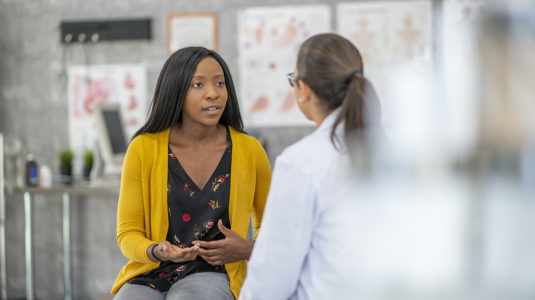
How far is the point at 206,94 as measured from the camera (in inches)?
55.3

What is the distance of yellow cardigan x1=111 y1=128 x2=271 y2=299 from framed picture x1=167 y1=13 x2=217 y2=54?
2059 millimetres

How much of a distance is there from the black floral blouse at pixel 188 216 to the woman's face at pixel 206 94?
141 millimetres

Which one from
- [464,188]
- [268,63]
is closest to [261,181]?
[464,188]

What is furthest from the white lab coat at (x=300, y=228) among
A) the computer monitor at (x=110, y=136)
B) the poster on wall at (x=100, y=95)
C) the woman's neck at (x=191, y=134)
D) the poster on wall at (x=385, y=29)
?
the poster on wall at (x=100, y=95)

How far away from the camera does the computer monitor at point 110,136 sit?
296cm

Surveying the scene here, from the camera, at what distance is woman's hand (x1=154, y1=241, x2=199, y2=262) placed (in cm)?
127

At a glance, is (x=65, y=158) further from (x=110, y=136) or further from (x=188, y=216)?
(x=188, y=216)

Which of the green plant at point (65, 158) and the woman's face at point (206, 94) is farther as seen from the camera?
the green plant at point (65, 158)

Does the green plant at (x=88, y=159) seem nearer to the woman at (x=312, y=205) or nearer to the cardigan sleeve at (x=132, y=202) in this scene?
the cardigan sleeve at (x=132, y=202)

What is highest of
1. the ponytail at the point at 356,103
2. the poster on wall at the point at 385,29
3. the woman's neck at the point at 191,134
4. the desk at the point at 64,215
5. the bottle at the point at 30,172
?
the poster on wall at the point at 385,29

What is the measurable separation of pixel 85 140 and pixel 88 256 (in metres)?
0.77

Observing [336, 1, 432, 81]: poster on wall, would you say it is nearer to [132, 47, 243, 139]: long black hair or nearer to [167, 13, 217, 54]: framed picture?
[167, 13, 217, 54]: framed picture

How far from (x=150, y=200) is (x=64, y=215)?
2208 mm

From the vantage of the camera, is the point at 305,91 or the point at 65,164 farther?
the point at 65,164
